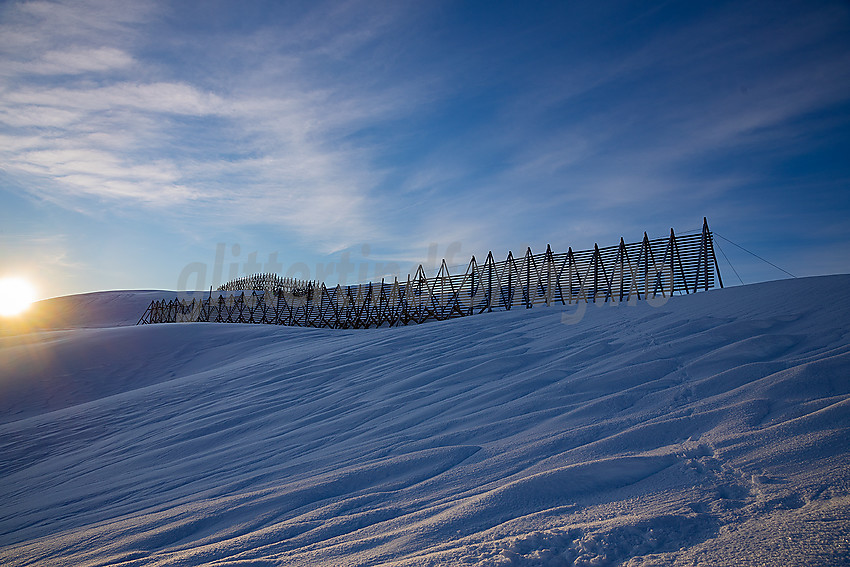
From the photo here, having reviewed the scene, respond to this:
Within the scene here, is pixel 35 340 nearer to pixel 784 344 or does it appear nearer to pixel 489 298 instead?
pixel 489 298

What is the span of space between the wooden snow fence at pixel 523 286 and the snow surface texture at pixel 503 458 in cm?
634

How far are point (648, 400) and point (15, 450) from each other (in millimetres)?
6327

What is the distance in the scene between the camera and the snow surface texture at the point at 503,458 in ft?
5.38

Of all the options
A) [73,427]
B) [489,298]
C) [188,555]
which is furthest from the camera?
[489,298]

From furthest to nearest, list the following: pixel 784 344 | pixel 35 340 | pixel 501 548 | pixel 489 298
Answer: pixel 489 298, pixel 35 340, pixel 784 344, pixel 501 548

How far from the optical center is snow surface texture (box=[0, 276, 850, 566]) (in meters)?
1.64

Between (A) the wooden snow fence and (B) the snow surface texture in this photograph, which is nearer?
(B) the snow surface texture

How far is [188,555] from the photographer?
6.64ft

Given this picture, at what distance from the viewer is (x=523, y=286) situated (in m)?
13.9

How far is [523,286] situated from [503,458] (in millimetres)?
11770

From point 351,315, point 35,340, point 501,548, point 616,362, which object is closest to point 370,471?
point 501,548

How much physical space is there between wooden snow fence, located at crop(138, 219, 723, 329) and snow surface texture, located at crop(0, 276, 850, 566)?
6345 millimetres

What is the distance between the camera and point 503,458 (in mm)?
2402

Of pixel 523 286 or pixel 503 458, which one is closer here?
pixel 503 458
